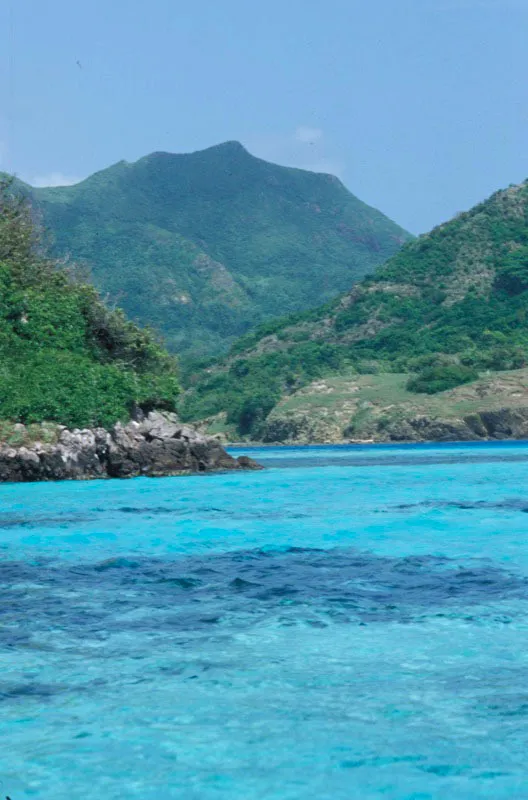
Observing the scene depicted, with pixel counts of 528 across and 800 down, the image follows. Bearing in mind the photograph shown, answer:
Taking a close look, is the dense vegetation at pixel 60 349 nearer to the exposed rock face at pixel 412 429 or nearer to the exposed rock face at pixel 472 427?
the exposed rock face at pixel 472 427

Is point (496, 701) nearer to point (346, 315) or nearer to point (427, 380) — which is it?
point (427, 380)

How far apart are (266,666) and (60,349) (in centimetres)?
3429

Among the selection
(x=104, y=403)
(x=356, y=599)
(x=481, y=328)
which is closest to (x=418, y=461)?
(x=104, y=403)

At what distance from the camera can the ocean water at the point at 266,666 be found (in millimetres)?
5051

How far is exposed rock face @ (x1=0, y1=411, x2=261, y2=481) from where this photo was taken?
32.2 meters

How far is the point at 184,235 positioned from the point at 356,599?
610 feet

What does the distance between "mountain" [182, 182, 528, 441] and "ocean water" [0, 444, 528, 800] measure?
60186 millimetres

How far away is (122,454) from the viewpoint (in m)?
35.4

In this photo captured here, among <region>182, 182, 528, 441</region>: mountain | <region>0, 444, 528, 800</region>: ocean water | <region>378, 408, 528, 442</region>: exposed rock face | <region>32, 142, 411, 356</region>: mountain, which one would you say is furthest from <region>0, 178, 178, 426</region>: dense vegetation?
<region>32, 142, 411, 356</region>: mountain

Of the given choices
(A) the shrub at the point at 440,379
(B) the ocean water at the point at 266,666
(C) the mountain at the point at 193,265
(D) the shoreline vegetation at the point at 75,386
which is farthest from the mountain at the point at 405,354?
(B) the ocean water at the point at 266,666

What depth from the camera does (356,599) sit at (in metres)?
9.66

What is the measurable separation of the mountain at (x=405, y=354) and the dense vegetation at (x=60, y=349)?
36138 millimetres

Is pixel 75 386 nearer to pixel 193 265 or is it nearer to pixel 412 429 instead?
pixel 412 429

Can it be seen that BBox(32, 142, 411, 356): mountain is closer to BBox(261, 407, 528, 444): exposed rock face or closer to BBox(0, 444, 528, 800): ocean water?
BBox(261, 407, 528, 444): exposed rock face
